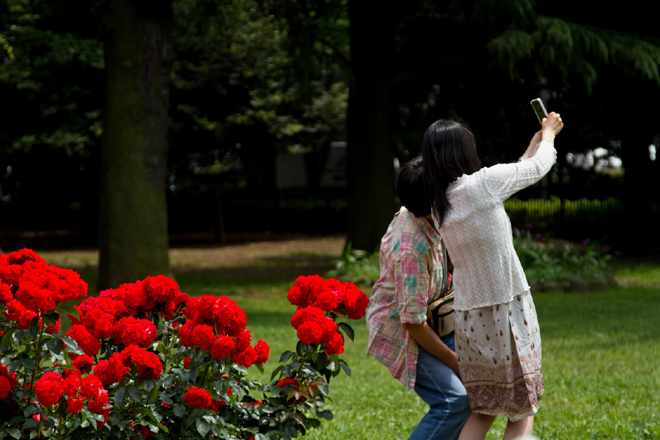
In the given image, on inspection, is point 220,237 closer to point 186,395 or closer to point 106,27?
point 106,27

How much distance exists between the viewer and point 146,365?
2.89 metres

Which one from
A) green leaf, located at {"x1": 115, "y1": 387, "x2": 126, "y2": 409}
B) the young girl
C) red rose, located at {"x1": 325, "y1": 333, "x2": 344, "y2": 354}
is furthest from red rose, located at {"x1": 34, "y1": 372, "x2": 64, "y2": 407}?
the young girl

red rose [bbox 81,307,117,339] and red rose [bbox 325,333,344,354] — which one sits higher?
red rose [bbox 81,307,117,339]

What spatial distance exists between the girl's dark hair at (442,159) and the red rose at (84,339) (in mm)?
1482

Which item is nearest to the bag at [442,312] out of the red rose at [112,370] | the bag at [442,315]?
the bag at [442,315]

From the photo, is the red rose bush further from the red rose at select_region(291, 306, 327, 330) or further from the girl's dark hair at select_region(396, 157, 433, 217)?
the girl's dark hair at select_region(396, 157, 433, 217)

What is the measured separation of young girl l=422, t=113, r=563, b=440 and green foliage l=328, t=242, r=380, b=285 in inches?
347

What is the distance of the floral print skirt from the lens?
2877mm

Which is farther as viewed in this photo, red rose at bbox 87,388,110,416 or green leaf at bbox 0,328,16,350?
green leaf at bbox 0,328,16,350

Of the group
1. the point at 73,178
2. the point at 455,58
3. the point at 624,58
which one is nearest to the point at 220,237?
the point at 73,178

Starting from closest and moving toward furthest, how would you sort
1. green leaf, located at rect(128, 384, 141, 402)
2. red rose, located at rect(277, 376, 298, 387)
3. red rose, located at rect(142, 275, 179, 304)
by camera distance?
green leaf, located at rect(128, 384, 141, 402)
red rose, located at rect(277, 376, 298, 387)
red rose, located at rect(142, 275, 179, 304)

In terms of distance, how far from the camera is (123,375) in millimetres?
2973

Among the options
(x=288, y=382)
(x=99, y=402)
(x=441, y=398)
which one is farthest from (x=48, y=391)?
(x=441, y=398)

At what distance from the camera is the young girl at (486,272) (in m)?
2.87
